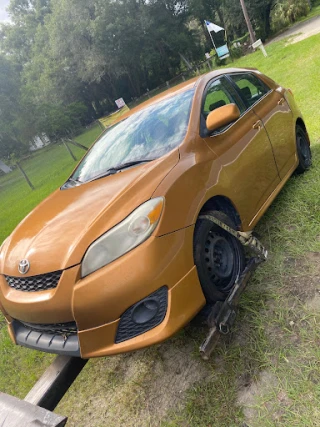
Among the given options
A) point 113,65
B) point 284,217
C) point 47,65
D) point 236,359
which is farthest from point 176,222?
point 47,65

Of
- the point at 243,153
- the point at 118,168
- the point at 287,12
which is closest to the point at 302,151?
the point at 243,153

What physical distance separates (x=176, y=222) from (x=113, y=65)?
34.0 meters

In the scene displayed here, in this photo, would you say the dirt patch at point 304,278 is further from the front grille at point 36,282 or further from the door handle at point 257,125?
the front grille at point 36,282

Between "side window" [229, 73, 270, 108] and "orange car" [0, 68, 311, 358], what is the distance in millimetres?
201

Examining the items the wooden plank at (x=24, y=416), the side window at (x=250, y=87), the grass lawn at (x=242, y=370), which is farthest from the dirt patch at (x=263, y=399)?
the side window at (x=250, y=87)

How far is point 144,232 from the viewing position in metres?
1.97

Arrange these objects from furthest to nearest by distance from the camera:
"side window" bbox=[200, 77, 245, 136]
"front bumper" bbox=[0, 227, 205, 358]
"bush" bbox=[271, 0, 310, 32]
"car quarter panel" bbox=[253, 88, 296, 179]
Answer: "bush" bbox=[271, 0, 310, 32], "car quarter panel" bbox=[253, 88, 296, 179], "side window" bbox=[200, 77, 245, 136], "front bumper" bbox=[0, 227, 205, 358]

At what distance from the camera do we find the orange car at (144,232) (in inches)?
75.4

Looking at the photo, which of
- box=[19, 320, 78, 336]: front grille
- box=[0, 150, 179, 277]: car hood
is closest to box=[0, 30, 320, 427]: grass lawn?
box=[19, 320, 78, 336]: front grille

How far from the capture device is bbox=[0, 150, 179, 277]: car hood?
203 cm

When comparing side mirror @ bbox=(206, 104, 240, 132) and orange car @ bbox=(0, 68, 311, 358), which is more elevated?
side mirror @ bbox=(206, 104, 240, 132)

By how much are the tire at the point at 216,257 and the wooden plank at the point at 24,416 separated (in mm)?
1078

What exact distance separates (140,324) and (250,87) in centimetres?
282

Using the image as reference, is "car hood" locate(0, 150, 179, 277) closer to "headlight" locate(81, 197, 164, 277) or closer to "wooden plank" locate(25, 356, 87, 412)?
"headlight" locate(81, 197, 164, 277)
